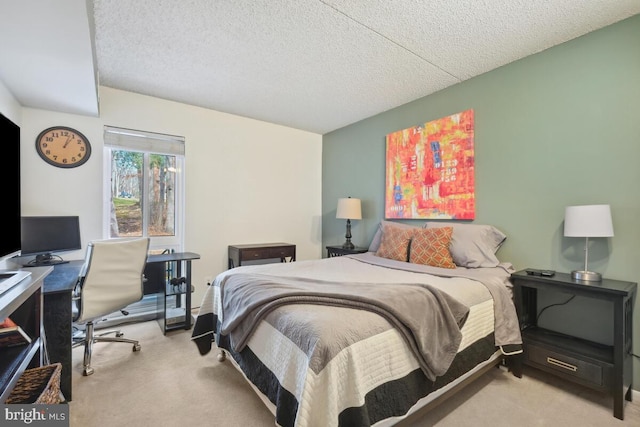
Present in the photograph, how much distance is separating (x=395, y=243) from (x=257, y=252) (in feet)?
5.53

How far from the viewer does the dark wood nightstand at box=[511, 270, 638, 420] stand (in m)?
1.68

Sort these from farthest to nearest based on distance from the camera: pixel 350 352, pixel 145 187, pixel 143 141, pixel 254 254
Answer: pixel 254 254 < pixel 145 187 < pixel 143 141 < pixel 350 352

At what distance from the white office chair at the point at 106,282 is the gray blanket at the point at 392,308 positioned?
3.61ft

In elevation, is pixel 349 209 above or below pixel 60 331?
above

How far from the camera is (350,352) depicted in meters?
1.20

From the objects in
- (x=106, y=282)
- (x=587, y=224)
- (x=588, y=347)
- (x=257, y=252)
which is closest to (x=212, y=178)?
(x=257, y=252)

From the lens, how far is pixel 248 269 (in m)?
2.32

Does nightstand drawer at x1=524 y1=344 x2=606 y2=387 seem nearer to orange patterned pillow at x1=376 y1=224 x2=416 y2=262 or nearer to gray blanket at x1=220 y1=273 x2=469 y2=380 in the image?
gray blanket at x1=220 y1=273 x2=469 y2=380

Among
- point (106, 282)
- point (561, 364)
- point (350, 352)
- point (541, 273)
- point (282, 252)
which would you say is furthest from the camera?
point (282, 252)

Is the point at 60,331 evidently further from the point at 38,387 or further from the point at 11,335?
the point at 38,387

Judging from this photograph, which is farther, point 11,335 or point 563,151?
point 563,151

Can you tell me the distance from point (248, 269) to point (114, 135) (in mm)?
2200

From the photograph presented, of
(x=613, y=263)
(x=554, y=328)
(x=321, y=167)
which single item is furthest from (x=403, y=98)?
(x=554, y=328)

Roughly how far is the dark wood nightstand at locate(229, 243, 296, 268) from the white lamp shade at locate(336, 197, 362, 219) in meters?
0.82
